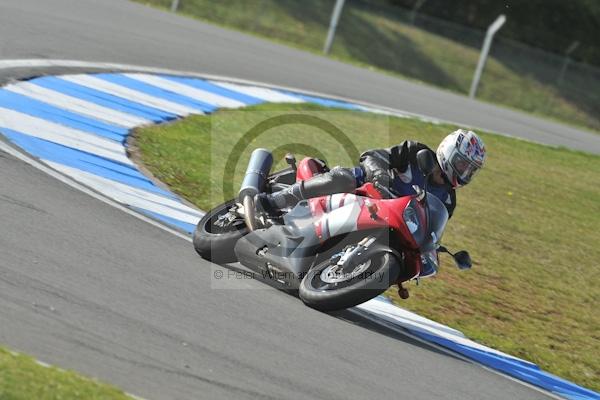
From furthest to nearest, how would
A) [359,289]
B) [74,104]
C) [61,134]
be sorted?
[74,104], [61,134], [359,289]

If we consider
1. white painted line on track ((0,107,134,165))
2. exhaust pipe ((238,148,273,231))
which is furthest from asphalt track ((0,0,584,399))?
white painted line on track ((0,107,134,165))

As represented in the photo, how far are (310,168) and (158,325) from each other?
2.39m

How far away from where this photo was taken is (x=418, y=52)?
1187 inches

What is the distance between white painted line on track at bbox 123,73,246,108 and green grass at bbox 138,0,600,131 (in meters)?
10.5

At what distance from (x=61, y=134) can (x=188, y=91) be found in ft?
16.1

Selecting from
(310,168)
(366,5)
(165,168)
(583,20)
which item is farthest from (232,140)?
(583,20)

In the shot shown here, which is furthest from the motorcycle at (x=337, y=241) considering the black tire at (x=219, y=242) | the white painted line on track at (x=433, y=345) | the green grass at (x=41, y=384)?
the green grass at (x=41, y=384)

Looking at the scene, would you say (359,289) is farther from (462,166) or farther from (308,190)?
(462,166)

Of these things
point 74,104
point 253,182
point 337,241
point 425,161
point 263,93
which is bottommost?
point 263,93

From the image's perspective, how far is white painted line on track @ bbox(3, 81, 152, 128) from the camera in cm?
1100

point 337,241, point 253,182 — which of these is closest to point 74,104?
point 253,182

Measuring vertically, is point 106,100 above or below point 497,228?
above

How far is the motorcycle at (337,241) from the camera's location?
7.00m

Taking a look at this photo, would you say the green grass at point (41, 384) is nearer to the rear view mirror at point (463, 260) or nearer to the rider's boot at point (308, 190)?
the rider's boot at point (308, 190)
